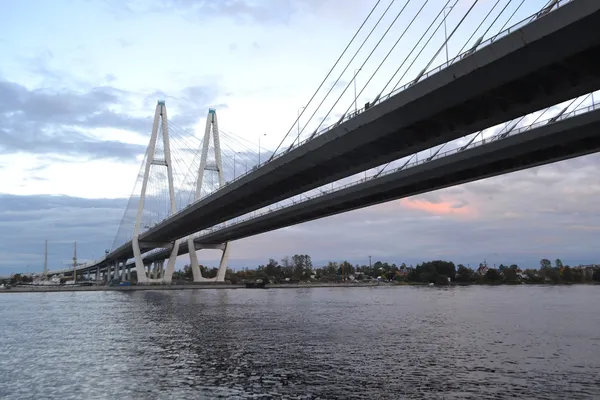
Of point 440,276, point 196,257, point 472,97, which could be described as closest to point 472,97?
point 472,97

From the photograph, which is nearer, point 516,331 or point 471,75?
point 471,75

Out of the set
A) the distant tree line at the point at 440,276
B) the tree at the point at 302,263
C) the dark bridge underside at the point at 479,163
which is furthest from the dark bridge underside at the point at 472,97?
the tree at the point at 302,263

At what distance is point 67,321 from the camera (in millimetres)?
31922

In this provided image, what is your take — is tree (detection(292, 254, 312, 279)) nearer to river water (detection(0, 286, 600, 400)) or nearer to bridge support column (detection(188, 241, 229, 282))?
bridge support column (detection(188, 241, 229, 282))

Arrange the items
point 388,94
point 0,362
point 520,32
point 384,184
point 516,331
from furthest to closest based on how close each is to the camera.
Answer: point 384,184, point 516,331, point 388,94, point 0,362, point 520,32

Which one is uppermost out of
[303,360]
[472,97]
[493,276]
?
[472,97]

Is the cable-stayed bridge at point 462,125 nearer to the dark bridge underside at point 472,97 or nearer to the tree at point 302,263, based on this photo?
the dark bridge underside at point 472,97

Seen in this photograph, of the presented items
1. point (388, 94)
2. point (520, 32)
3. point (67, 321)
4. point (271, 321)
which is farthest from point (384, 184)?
point (520, 32)

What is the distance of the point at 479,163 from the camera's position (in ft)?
116

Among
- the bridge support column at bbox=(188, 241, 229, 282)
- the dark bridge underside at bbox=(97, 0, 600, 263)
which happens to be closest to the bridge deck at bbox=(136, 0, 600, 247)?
the dark bridge underside at bbox=(97, 0, 600, 263)

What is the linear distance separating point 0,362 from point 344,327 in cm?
1527

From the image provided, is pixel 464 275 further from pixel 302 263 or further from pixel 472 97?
pixel 472 97

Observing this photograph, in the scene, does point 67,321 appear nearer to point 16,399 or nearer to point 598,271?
point 16,399

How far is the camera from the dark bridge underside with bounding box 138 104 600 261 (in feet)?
93.8
